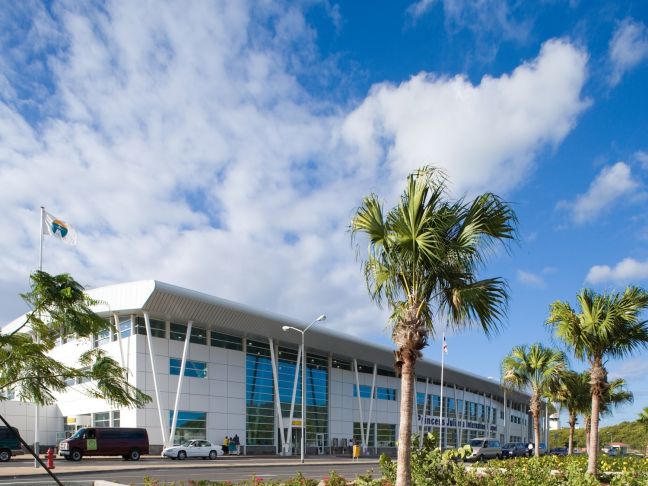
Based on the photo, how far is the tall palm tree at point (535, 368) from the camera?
36.5 meters

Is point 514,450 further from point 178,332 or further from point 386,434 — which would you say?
point 178,332

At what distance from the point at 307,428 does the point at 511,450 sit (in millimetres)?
18472

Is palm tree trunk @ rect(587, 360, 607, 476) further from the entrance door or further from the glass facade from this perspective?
the entrance door

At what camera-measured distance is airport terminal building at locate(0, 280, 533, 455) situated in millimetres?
43812

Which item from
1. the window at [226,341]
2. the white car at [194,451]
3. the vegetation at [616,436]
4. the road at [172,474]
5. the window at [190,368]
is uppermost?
the window at [226,341]

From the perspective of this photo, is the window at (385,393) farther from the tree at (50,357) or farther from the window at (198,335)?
the tree at (50,357)

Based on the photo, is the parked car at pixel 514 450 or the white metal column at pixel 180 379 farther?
the parked car at pixel 514 450

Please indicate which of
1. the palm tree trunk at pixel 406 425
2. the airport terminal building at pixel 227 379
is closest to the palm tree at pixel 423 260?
the palm tree trunk at pixel 406 425

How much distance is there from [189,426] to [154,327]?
774cm

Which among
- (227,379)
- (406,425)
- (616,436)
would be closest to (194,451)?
(227,379)

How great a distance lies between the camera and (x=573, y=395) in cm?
4566

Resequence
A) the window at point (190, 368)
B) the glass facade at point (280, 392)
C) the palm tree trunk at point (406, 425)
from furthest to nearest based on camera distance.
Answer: the glass facade at point (280, 392) → the window at point (190, 368) → the palm tree trunk at point (406, 425)

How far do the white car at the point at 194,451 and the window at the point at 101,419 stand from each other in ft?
24.1

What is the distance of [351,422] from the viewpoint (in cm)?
6228
